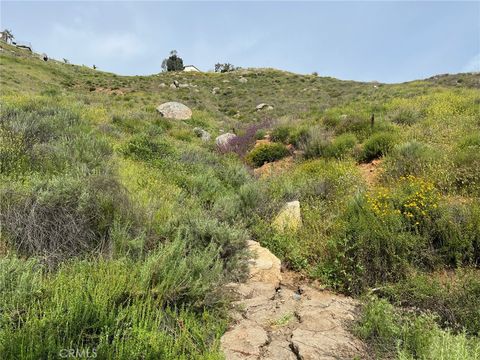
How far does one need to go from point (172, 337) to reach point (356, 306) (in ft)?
7.04

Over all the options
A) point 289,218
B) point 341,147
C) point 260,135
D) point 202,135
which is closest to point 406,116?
point 341,147

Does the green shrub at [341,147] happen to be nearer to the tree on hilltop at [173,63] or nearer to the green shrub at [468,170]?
the green shrub at [468,170]

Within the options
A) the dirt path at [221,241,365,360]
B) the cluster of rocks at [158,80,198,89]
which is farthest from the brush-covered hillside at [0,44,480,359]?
the cluster of rocks at [158,80,198,89]

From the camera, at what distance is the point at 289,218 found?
228 inches

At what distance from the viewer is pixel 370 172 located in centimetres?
802

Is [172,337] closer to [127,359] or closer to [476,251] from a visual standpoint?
[127,359]

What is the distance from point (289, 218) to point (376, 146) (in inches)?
168

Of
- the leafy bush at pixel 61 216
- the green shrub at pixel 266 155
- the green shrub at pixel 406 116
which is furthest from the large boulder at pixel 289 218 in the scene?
the green shrub at pixel 406 116

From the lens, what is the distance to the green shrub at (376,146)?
8.73 m

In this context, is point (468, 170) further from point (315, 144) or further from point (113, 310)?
point (113, 310)

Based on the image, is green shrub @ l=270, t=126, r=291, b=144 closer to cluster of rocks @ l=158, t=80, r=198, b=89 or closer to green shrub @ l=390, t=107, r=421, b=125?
green shrub @ l=390, t=107, r=421, b=125

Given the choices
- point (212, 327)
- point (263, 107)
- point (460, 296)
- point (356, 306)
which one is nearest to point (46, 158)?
point (212, 327)
